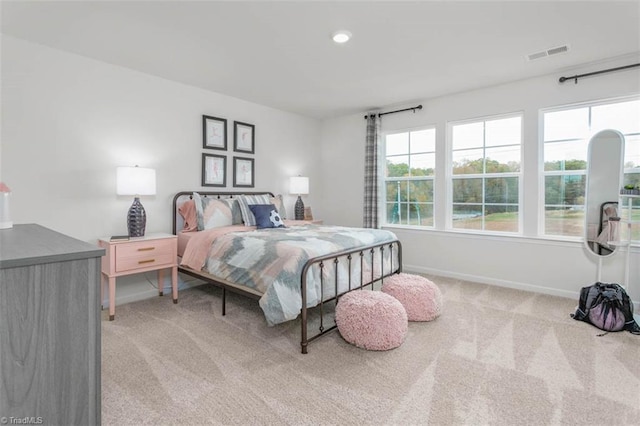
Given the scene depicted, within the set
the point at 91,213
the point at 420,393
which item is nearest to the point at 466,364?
the point at 420,393

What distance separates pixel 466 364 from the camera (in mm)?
2139

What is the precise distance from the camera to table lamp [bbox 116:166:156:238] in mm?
3084

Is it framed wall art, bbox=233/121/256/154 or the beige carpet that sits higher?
framed wall art, bbox=233/121/256/154

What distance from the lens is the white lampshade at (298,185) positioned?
5004mm

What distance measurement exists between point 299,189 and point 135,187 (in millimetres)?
2433

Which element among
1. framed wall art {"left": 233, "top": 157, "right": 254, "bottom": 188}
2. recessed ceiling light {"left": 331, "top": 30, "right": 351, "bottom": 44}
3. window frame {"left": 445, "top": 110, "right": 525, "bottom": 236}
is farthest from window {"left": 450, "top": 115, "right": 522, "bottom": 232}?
framed wall art {"left": 233, "top": 157, "right": 254, "bottom": 188}

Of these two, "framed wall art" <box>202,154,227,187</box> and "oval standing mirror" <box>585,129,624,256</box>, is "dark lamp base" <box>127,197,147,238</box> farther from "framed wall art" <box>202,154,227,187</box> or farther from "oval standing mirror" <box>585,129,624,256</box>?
"oval standing mirror" <box>585,129,624,256</box>

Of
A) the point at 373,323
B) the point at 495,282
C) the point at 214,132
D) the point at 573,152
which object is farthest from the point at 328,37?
the point at 495,282

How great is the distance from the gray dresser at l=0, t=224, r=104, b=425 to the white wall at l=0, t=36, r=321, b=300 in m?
2.35

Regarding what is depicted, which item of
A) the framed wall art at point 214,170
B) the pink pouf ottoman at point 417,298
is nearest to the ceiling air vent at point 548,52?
the pink pouf ottoman at point 417,298

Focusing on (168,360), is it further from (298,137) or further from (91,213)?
(298,137)

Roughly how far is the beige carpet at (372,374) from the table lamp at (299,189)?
2317mm

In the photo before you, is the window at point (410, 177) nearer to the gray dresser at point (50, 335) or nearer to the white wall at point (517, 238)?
the white wall at point (517, 238)

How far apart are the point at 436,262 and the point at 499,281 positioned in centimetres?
82
